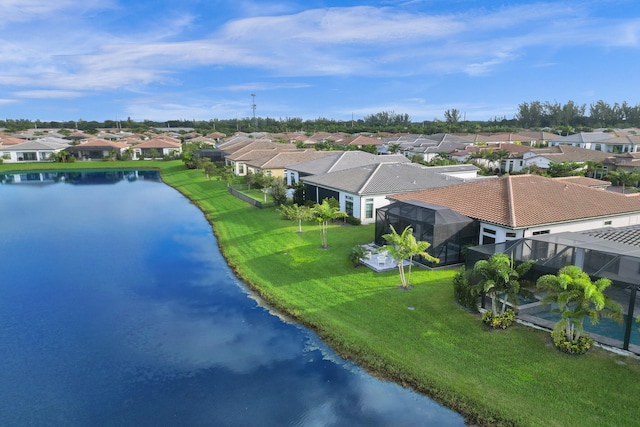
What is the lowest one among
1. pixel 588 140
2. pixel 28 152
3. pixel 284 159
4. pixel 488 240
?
pixel 488 240

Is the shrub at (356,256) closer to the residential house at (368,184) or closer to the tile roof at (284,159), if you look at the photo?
the residential house at (368,184)

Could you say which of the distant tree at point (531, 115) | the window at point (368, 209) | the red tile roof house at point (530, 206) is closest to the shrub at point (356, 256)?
the red tile roof house at point (530, 206)

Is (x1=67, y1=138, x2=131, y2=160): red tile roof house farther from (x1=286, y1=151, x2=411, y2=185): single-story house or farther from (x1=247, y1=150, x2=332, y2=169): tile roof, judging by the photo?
(x1=286, y1=151, x2=411, y2=185): single-story house

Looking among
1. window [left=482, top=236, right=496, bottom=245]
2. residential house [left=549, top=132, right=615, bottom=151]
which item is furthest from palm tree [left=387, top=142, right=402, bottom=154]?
window [left=482, top=236, right=496, bottom=245]

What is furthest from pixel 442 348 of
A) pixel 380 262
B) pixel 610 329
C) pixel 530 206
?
pixel 530 206

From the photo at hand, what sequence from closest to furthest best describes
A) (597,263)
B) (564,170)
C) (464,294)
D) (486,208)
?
(597,263)
(464,294)
(486,208)
(564,170)

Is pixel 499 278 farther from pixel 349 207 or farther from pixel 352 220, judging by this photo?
pixel 349 207
